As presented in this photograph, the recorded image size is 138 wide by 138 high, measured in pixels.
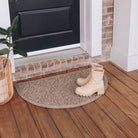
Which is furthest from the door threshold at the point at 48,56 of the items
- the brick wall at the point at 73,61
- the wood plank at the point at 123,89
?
the wood plank at the point at 123,89

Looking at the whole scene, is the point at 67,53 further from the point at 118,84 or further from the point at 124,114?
the point at 124,114

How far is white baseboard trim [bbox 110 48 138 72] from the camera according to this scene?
2.82m

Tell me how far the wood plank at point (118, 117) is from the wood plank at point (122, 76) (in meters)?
0.35

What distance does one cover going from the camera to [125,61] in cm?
286

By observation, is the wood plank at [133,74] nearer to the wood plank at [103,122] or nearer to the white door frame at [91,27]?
the white door frame at [91,27]

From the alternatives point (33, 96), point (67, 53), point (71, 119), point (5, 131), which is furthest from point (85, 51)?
point (5, 131)

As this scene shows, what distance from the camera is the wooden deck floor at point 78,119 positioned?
196 cm

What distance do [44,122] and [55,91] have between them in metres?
0.46

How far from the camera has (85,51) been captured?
3.01m

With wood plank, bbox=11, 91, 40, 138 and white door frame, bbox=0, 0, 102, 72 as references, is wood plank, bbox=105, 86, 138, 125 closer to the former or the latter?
white door frame, bbox=0, 0, 102, 72

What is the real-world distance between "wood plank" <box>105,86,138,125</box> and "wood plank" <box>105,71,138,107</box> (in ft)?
0.14

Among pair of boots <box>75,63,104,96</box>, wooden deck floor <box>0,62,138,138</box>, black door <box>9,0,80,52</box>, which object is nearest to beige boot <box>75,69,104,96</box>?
pair of boots <box>75,63,104,96</box>

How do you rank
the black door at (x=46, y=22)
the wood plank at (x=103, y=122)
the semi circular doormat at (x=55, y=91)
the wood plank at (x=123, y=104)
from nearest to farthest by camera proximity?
the wood plank at (x=103, y=122) < the wood plank at (x=123, y=104) < the semi circular doormat at (x=55, y=91) < the black door at (x=46, y=22)

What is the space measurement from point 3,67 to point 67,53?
0.80 meters
